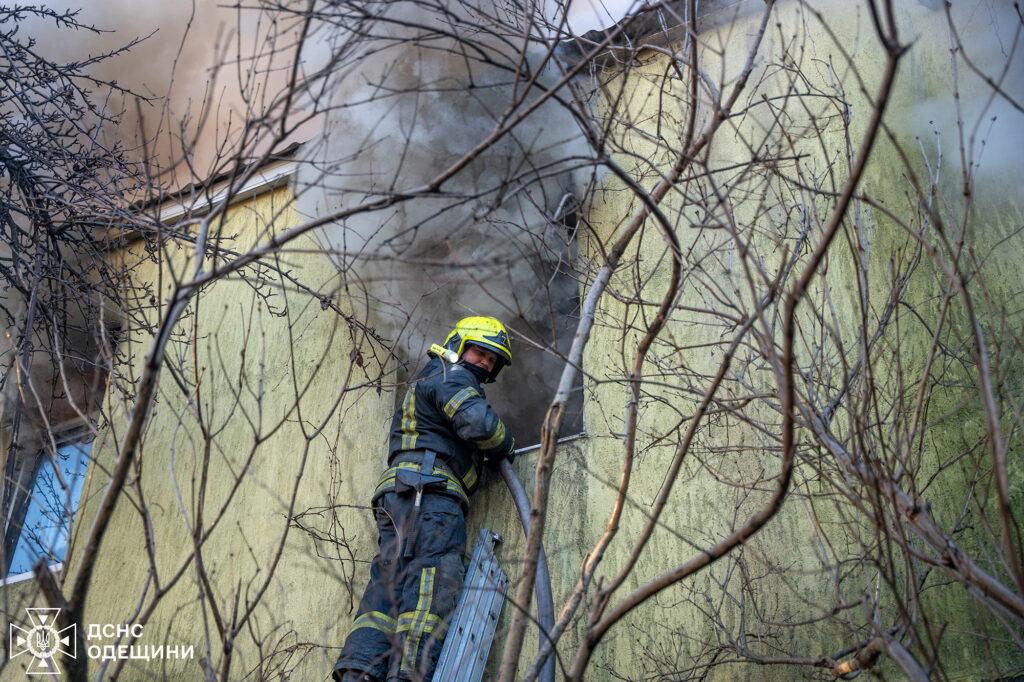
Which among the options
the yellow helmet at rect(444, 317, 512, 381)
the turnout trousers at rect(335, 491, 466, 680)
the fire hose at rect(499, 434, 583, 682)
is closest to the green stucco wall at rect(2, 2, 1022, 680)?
the fire hose at rect(499, 434, 583, 682)

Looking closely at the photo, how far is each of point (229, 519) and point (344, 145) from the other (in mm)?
2871

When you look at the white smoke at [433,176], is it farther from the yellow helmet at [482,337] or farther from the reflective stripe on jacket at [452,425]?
the reflective stripe on jacket at [452,425]

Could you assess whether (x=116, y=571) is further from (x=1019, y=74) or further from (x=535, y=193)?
(x=1019, y=74)

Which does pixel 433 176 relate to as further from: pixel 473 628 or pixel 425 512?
pixel 473 628

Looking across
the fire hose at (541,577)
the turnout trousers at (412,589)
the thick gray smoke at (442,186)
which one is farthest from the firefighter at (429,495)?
the thick gray smoke at (442,186)

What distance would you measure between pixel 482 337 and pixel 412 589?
1588 mm

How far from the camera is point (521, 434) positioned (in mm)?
7934

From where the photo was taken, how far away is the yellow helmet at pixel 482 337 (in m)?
5.93

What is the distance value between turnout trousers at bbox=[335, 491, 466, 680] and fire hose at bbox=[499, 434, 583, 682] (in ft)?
1.07

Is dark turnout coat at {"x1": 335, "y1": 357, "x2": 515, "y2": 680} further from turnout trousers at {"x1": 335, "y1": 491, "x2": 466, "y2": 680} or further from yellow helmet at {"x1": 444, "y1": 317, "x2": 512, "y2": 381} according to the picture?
yellow helmet at {"x1": 444, "y1": 317, "x2": 512, "y2": 381}

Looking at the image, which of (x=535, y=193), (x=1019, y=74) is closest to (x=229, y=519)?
(x=535, y=193)

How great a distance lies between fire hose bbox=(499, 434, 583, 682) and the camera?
458 cm

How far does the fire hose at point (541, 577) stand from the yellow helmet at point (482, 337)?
2.06 ft

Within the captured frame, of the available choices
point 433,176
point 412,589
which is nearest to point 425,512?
point 412,589
